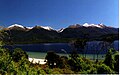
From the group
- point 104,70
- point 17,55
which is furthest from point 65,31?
point 104,70

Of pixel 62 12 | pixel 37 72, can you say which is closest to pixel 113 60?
pixel 37 72

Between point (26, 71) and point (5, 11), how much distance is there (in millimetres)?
1187

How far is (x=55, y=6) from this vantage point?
4.03 m

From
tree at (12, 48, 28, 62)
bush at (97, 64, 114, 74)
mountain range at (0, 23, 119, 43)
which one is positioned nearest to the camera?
bush at (97, 64, 114, 74)

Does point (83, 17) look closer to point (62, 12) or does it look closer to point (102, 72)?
point (62, 12)

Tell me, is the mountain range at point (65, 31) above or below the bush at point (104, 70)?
above

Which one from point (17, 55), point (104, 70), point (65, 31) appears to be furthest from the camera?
point (65, 31)

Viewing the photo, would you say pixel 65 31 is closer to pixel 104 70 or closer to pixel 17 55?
pixel 17 55

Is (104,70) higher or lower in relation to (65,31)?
lower

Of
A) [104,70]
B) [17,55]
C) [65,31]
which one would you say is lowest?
[104,70]

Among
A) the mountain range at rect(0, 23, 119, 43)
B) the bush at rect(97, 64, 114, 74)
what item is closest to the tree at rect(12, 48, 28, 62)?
the mountain range at rect(0, 23, 119, 43)

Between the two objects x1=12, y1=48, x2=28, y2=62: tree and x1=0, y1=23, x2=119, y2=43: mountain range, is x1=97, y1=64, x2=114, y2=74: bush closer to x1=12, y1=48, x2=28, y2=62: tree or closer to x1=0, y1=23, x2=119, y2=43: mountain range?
x1=0, y1=23, x2=119, y2=43: mountain range

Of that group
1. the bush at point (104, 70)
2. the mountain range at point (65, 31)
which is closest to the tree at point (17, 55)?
the mountain range at point (65, 31)

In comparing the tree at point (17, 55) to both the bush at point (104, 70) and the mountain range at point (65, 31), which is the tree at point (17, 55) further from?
the bush at point (104, 70)
